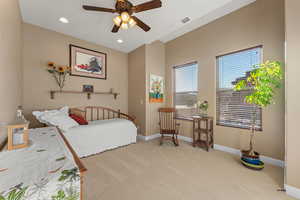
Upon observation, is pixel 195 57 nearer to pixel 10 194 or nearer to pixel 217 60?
pixel 217 60

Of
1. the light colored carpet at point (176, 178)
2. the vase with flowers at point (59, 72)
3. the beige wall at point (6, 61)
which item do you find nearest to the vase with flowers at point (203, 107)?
the light colored carpet at point (176, 178)

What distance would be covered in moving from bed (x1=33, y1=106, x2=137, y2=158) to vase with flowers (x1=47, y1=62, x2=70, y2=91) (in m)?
0.75

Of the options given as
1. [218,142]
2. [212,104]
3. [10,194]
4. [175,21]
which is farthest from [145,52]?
[10,194]

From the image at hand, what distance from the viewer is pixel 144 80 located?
3.61 metres

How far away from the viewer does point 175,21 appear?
2.54 metres

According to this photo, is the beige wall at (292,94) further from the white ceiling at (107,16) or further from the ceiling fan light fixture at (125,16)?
the ceiling fan light fixture at (125,16)

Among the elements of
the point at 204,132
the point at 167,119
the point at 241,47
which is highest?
the point at 241,47

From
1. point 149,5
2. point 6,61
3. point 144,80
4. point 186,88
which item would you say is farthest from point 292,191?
point 6,61

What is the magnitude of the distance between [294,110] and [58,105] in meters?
4.36

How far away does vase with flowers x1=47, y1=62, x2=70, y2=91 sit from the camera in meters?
2.75

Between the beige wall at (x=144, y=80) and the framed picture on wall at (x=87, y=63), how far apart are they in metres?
0.97

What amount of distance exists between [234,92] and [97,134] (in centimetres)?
329

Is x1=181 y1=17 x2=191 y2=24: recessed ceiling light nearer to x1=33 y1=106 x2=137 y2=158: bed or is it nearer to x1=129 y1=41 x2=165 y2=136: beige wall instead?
x1=129 y1=41 x2=165 y2=136: beige wall

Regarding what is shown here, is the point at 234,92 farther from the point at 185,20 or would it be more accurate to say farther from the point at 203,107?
the point at 185,20
